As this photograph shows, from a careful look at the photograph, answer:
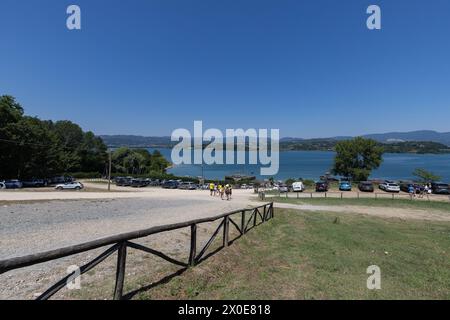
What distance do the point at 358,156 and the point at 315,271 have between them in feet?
279

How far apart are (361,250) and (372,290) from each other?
160 inches

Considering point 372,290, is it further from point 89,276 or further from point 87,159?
point 87,159

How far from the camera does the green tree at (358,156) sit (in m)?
82.1

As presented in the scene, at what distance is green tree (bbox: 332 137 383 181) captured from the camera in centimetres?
8206

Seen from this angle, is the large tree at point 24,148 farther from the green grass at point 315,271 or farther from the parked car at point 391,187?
the parked car at point 391,187

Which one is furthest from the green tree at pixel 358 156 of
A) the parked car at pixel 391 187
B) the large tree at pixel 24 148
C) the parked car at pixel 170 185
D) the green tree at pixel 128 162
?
the large tree at pixel 24 148

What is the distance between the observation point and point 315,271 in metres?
7.16

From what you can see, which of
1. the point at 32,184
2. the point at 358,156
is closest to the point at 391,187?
the point at 358,156

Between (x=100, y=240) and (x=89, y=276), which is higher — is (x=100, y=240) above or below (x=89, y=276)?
above

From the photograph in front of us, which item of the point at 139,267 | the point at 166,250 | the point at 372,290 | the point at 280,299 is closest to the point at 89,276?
the point at 139,267

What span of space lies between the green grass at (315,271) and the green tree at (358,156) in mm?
76188

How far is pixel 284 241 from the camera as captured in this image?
36.7 feet

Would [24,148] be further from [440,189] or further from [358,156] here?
[358,156]
